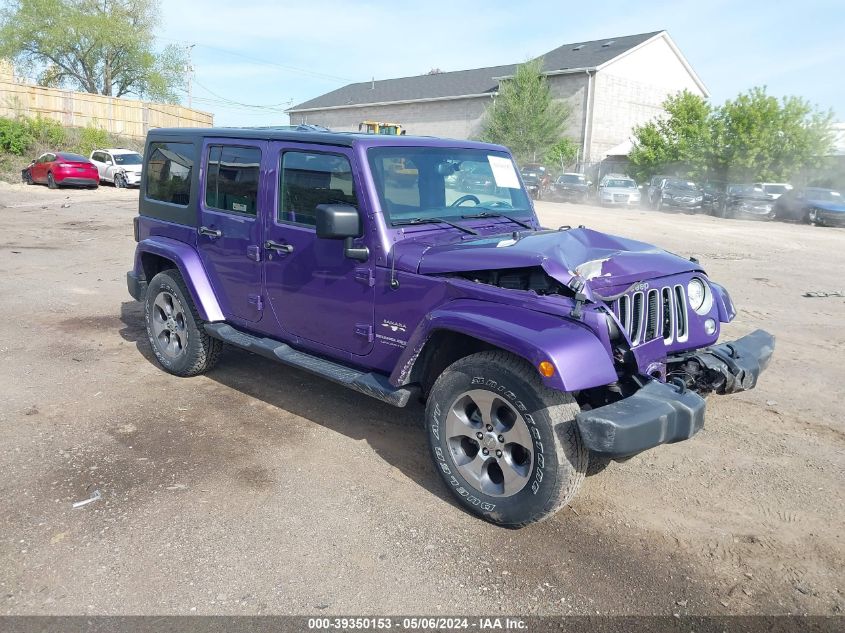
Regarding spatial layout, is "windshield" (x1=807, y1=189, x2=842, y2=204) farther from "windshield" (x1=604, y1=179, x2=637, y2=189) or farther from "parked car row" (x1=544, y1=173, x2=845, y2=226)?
"windshield" (x1=604, y1=179, x2=637, y2=189)

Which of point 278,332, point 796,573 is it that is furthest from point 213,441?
point 796,573

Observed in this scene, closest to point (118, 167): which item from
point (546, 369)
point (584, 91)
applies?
point (584, 91)

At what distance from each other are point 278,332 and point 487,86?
45.7 meters

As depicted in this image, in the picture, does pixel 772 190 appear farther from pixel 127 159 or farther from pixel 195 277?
pixel 195 277

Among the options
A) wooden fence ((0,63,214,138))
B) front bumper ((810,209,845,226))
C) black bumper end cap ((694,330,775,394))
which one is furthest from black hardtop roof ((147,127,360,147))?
wooden fence ((0,63,214,138))

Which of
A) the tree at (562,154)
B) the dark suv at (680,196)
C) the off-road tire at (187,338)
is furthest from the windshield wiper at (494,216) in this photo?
the tree at (562,154)

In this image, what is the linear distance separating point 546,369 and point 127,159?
2893 centimetres

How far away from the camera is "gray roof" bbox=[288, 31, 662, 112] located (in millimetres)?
43406

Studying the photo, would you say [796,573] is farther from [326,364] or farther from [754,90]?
[754,90]

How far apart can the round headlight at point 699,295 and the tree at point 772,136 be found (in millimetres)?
32775

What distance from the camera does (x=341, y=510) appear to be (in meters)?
3.73

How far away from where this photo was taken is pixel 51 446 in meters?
4.42

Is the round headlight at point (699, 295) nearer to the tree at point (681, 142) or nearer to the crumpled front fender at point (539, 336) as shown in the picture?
the crumpled front fender at point (539, 336)

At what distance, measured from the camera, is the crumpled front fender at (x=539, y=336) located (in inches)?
123
